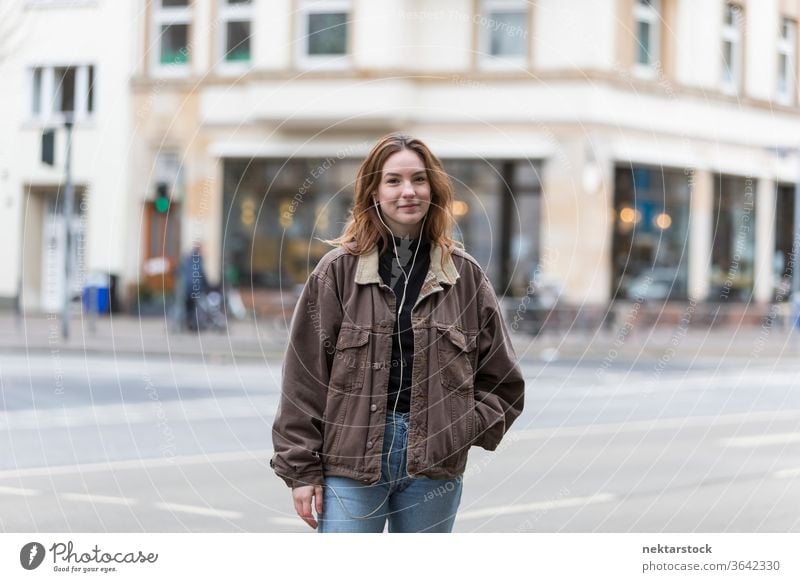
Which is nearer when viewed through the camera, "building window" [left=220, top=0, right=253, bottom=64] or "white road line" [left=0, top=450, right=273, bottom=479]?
"building window" [left=220, top=0, right=253, bottom=64]

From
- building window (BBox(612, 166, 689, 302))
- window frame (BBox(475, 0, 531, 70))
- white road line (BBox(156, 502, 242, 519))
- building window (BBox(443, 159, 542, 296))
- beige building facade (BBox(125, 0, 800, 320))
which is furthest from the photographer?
building window (BBox(443, 159, 542, 296))

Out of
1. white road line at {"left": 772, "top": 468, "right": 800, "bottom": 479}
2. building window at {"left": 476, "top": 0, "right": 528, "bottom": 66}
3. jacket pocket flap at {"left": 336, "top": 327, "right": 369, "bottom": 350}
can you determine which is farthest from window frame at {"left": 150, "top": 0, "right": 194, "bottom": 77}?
building window at {"left": 476, "top": 0, "right": 528, "bottom": 66}

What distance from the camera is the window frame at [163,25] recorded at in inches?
240

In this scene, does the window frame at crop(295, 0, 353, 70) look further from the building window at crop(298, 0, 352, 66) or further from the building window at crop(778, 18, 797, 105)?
the building window at crop(778, 18, 797, 105)

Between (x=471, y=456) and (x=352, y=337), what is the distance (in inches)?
237

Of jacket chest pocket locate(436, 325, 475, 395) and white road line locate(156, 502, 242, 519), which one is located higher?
jacket chest pocket locate(436, 325, 475, 395)

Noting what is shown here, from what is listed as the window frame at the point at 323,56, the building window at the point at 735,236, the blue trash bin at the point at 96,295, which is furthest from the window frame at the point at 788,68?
the blue trash bin at the point at 96,295

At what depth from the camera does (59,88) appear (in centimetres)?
606

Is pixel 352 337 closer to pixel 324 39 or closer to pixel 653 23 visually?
pixel 653 23

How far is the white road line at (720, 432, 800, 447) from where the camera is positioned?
423 inches

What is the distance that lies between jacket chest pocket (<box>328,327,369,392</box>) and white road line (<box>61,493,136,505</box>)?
3.81 m

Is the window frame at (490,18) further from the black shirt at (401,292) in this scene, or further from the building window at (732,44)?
the black shirt at (401,292)

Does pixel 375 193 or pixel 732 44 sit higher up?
pixel 732 44
